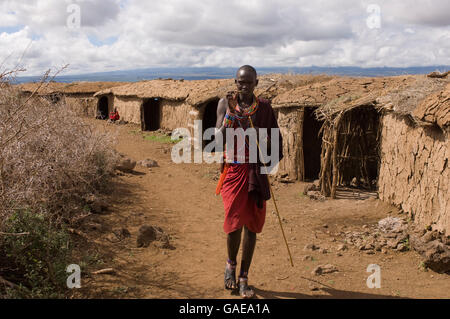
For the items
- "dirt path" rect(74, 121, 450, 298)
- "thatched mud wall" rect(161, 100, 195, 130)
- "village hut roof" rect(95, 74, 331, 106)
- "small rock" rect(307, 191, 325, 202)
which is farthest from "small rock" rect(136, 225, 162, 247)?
"thatched mud wall" rect(161, 100, 195, 130)

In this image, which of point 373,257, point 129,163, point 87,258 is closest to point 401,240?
point 373,257

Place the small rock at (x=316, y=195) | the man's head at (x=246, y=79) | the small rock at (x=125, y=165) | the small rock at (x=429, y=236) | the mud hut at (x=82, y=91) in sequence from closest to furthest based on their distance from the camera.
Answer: the man's head at (x=246, y=79) → the small rock at (x=429, y=236) → the small rock at (x=316, y=195) → the small rock at (x=125, y=165) → the mud hut at (x=82, y=91)

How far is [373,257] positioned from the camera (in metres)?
4.61

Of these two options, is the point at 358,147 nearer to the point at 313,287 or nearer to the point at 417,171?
the point at 417,171

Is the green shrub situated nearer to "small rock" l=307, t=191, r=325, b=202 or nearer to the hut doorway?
"small rock" l=307, t=191, r=325, b=202

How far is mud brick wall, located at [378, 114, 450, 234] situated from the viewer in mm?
4605

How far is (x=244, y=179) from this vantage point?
3.24 metres

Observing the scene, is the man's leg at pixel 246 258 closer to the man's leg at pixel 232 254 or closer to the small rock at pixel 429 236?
the man's leg at pixel 232 254

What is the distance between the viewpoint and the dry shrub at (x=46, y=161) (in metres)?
3.66

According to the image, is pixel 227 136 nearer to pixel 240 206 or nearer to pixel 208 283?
pixel 240 206

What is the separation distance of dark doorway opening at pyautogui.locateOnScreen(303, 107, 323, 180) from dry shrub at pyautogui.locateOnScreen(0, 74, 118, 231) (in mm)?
4423

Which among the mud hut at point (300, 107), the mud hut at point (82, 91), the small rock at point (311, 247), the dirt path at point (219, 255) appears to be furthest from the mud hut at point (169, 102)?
the small rock at point (311, 247)

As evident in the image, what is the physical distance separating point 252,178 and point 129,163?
5822mm

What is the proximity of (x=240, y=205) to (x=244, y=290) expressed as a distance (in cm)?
76
